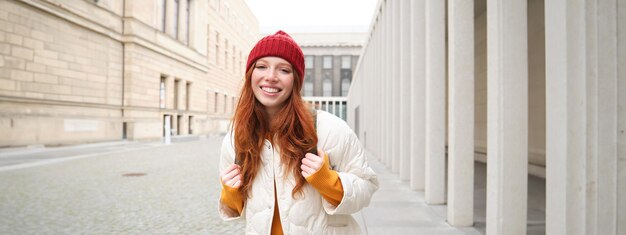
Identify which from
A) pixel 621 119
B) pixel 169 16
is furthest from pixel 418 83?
pixel 169 16

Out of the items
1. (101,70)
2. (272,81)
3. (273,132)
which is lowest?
(273,132)

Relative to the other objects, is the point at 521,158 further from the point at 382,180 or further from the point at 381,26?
the point at 381,26

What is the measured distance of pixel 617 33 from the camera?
8.04ft

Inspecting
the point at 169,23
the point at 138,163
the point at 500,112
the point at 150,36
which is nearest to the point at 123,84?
the point at 150,36

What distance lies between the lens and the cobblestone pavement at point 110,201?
14.5ft

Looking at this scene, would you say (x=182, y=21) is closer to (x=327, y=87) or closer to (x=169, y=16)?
(x=169, y=16)

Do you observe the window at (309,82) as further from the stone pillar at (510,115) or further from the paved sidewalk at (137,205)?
the stone pillar at (510,115)

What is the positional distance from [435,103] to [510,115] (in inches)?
83.4

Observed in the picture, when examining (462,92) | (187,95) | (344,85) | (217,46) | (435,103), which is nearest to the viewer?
(462,92)

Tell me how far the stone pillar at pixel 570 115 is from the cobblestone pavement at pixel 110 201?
312 centimetres

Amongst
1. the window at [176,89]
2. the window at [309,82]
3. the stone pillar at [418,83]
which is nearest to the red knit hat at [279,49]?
the stone pillar at [418,83]

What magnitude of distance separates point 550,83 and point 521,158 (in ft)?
2.95

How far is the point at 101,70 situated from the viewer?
1952cm

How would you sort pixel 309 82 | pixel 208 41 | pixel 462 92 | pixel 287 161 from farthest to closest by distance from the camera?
1. pixel 309 82
2. pixel 208 41
3. pixel 462 92
4. pixel 287 161
